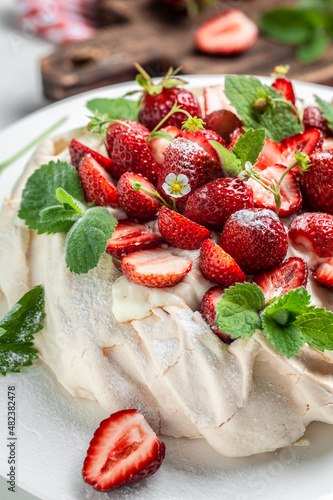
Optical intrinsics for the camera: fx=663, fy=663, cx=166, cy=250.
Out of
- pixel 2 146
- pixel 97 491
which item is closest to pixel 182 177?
pixel 97 491

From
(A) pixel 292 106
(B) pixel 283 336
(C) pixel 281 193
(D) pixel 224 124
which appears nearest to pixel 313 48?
(A) pixel 292 106

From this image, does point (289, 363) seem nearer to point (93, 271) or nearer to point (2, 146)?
point (93, 271)

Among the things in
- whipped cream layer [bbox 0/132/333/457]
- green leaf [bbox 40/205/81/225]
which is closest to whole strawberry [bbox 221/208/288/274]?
whipped cream layer [bbox 0/132/333/457]

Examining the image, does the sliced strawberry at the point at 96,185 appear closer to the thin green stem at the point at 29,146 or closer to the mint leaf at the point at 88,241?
the mint leaf at the point at 88,241

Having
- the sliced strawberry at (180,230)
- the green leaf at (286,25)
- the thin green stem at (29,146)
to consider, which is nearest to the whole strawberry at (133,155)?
the sliced strawberry at (180,230)

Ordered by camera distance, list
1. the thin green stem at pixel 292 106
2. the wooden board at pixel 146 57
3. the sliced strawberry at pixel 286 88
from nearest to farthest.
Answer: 1. the thin green stem at pixel 292 106
2. the sliced strawberry at pixel 286 88
3. the wooden board at pixel 146 57

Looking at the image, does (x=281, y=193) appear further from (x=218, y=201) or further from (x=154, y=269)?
(x=154, y=269)
